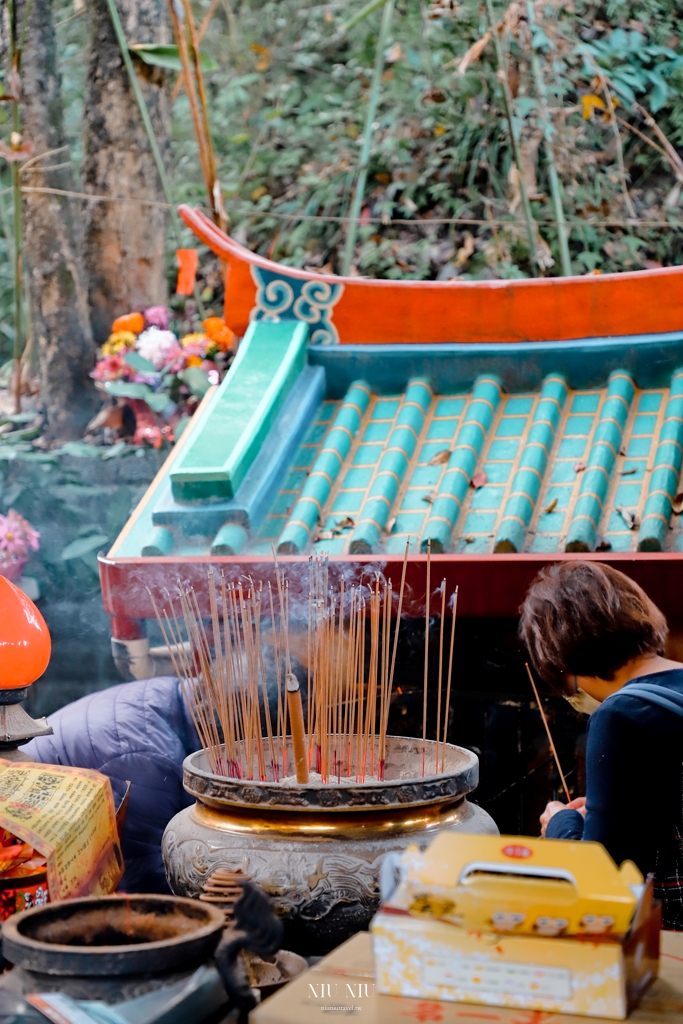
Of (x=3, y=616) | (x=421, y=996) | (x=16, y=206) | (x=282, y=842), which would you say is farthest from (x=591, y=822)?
(x=16, y=206)

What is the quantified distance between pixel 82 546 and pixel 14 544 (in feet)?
1.09

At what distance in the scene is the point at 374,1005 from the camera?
1039mm

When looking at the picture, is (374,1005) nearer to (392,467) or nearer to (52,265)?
(392,467)

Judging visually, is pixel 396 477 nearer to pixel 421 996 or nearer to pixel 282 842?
pixel 282 842

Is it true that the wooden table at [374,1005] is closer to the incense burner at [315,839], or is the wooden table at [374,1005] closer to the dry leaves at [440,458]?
the incense burner at [315,839]

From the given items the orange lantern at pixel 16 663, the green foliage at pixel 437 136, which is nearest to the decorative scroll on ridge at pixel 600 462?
the orange lantern at pixel 16 663

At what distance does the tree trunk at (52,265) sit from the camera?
16.7 ft

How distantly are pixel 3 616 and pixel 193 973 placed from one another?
857 millimetres

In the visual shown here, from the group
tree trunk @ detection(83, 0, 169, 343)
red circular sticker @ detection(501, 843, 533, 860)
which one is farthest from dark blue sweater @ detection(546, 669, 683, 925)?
tree trunk @ detection(83, 0, 169, 343)

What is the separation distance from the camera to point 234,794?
1.50 m

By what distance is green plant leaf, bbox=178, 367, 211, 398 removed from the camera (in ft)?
14.2

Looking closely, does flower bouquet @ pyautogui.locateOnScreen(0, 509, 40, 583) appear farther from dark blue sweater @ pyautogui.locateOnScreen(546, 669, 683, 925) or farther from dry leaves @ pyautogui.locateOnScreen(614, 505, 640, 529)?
dark blue sweater @ pyautogui.locateOnScreen(546, 669, 683, 925)

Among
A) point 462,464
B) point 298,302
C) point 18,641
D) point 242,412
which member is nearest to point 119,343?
point 298,302

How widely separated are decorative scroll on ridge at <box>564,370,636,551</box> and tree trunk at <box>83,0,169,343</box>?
10.1 feet
